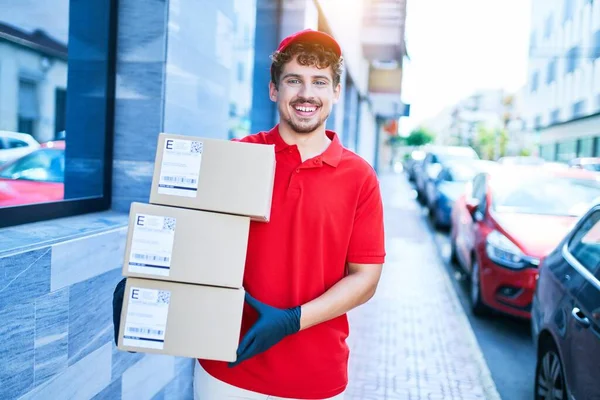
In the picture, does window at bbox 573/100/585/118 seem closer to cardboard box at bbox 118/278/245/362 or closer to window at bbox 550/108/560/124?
window at bbox 550/108/560/124

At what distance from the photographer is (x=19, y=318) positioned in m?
2.12

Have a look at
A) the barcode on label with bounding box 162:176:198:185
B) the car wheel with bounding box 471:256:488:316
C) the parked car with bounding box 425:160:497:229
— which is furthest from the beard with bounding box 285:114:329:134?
the parked car with bounding box 425:160:497:229

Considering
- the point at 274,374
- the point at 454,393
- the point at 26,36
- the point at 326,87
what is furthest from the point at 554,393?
the point at 26,36

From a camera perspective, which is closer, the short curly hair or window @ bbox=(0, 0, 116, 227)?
the short curly hair

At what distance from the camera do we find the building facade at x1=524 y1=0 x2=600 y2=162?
32812mm

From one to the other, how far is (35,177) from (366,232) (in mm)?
1745

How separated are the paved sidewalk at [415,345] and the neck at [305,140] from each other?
2.65 metres

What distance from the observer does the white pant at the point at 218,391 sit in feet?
6.36

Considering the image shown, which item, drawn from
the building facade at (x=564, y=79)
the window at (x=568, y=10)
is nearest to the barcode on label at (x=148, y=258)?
the building facade at (x=564, y=79)

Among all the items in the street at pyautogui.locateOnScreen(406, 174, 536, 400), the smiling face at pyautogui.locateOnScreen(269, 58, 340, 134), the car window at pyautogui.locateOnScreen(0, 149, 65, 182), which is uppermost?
the smiling face at pyautogui.locateOnScreen(269, 58, 340, 134)

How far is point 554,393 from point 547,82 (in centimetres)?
4432

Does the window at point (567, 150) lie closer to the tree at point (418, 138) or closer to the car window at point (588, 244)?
the car window at point (588, 244)

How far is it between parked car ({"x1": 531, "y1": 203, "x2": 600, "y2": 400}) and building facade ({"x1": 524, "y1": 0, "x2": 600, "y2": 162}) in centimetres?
3024

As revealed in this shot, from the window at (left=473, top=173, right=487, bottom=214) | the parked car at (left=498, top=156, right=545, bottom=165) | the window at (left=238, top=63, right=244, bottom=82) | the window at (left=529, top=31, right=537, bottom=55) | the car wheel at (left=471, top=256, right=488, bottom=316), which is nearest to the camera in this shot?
the window at (left=238, top=63, right=244, bottom=82)
